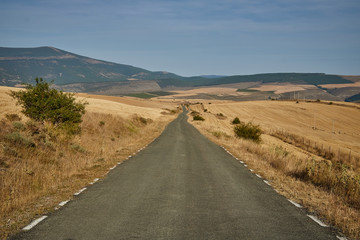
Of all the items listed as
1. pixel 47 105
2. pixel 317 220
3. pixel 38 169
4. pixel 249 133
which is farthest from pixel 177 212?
pixel 249 133

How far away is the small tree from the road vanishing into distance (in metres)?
10.2

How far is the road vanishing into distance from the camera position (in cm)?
573

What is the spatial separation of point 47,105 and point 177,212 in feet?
50.8

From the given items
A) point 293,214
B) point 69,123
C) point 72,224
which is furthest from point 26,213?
point 69,123

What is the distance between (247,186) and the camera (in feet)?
33.6

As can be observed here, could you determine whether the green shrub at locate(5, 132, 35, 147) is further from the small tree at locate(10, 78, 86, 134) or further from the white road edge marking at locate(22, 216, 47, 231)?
the white road edge marking at locate(22, 216, 47, 231)

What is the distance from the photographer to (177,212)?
6988 mm

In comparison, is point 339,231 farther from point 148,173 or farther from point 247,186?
point 148,173

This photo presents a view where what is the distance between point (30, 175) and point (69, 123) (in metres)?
10.6

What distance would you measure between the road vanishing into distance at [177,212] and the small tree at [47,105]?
33.5 feet

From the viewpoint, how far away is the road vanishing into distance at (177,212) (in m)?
5.73

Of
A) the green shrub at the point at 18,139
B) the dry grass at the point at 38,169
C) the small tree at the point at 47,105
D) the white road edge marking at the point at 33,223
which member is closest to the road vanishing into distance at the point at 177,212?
the white road edge marking at the point at 33,223

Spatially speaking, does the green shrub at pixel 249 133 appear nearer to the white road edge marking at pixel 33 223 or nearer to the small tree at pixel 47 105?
the small tree at pixel 47 105

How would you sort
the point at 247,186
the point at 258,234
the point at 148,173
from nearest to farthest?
1. the point at 258,234
2. the point at 247,186
3. the point at 148,173
